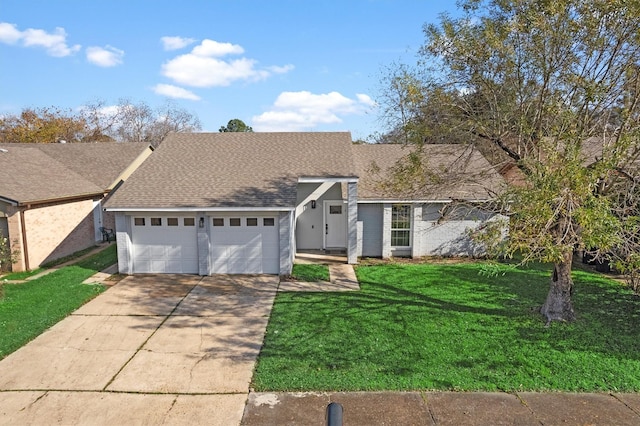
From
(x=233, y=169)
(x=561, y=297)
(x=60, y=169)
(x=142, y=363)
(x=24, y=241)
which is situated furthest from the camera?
(x=60, y=169)

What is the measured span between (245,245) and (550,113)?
950 centimetres

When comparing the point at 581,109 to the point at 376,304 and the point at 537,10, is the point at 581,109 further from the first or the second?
the point at 376,304

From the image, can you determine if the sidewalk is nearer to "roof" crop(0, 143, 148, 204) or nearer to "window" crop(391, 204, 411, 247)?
"window" crop(391, 204, 411, 247)

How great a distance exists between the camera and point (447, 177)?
33.7 ft

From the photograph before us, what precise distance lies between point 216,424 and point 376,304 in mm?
5709

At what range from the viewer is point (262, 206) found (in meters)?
13.0

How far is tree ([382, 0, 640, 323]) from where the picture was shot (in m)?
6.28

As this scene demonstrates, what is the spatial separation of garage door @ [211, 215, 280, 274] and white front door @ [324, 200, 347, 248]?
154 inches

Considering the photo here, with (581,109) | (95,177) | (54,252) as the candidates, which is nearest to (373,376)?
(581,109)

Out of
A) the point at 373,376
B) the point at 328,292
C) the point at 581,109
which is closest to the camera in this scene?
the point at 373,376

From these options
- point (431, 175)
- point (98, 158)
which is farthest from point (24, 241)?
point (431, 175)

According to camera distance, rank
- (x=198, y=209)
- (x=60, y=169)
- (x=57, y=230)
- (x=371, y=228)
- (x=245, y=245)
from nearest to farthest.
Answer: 1. (x=198, y=209)
2. (x=245, y=245)
3. (x=57, y=230)
4. (x=371, y=228)
5. (x=60, y=169)

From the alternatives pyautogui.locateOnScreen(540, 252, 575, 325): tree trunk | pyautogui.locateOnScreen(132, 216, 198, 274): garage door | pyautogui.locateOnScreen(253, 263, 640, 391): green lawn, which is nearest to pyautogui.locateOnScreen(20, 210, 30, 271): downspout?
pyautogui.locateOnScreen(132, 216, 198, 274): garage door

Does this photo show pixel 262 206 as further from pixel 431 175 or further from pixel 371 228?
pixel 431 175
